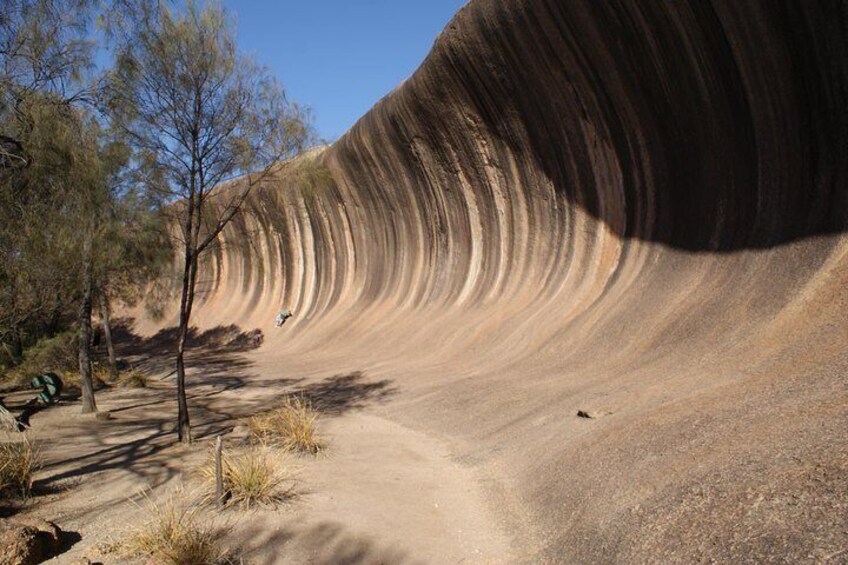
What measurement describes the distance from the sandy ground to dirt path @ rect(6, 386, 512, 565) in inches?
0.5

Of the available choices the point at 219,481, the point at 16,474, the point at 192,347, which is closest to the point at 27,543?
the point at 219,481

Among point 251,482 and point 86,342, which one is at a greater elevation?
point 86,342

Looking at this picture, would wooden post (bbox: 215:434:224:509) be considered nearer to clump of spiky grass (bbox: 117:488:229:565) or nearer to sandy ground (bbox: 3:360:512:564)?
sandy ground (bbox: 3:360:512:564)

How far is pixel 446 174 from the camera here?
685 inches

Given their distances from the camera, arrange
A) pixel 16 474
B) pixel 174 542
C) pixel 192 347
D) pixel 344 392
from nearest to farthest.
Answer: pixel 174 542 → pixel 16 474 → pixel 344 392 → pixel 192 347

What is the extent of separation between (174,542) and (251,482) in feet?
3.99

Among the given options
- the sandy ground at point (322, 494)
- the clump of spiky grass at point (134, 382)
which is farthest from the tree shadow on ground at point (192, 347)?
the sandy ground at point (322, 494)

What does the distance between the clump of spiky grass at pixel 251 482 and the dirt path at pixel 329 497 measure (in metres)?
0.17

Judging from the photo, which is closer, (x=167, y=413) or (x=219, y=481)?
(x=219, y=481)

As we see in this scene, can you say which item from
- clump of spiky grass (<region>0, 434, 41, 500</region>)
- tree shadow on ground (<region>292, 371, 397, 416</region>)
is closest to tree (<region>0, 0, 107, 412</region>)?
clump of spiky grass (<region>0, 434, 41, 500</region>)

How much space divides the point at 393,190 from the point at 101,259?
9928mm

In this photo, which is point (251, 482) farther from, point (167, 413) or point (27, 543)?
point (167, 413)

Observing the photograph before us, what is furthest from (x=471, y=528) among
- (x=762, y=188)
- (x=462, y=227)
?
(x=462, y=227)

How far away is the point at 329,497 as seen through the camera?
6.08 metres
